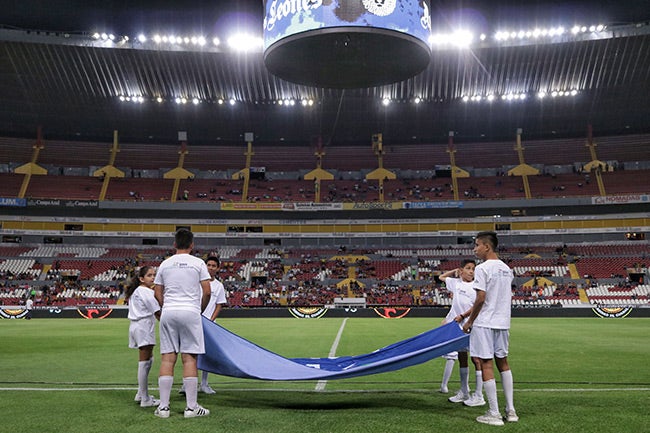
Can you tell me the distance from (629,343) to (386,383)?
11.9m

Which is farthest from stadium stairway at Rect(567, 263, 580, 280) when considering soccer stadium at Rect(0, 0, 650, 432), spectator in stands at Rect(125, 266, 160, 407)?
spectator in stands at Rect(125, 266, 160, 407)

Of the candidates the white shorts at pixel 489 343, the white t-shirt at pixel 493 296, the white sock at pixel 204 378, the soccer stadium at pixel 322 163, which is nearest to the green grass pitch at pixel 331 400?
the white sock at pixel 204 378

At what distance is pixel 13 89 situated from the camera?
50.8m

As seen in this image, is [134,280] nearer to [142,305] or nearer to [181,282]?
[142,305]

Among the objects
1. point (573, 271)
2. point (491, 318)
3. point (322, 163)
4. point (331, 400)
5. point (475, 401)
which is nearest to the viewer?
point (491, 318)

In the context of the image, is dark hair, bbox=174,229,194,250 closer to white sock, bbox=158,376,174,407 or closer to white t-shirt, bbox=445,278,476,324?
white sock, bbox=158,376,174,407

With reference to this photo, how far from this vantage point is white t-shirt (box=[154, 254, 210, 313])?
6.71m

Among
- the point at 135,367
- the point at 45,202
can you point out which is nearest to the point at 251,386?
the point at 135,367

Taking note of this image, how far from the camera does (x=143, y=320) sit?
7.65 meters

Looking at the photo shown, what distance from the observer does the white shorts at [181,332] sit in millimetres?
6664

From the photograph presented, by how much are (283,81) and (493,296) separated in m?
48.2

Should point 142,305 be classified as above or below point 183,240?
below

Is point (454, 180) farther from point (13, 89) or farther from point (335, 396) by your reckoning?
point (335, 396)

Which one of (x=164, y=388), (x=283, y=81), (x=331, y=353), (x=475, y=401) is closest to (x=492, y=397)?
(x=475, y=401)
